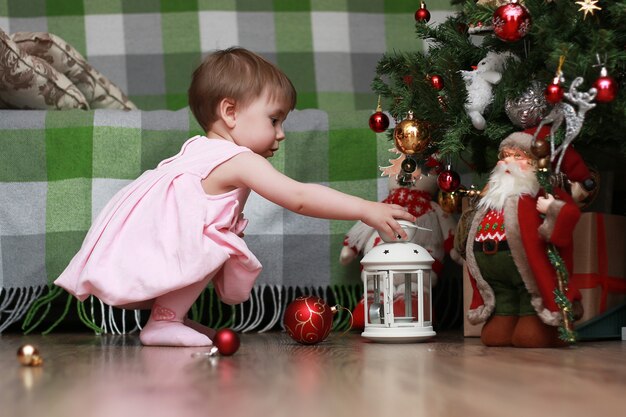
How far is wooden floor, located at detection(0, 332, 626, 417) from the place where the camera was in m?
0.77

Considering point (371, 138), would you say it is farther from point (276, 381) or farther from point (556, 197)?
point (276, 381)

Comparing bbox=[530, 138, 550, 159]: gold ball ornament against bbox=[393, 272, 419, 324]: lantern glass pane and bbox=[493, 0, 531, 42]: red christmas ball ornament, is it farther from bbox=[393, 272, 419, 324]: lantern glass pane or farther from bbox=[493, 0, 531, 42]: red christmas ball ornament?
bbox=[393, 272, 419, 324]: lantern glass pane

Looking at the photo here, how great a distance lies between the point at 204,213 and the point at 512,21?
1.81 ft

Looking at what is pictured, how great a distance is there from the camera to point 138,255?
1.40 metres

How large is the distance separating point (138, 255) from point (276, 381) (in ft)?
1.67

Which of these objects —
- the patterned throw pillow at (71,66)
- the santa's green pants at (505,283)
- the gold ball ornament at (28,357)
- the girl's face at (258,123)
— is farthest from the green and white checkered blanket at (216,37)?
the gold ball ornament at (28,357)

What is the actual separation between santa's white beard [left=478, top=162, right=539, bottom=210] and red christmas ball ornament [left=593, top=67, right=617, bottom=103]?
186 millimetres

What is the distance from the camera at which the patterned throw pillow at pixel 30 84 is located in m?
1.86

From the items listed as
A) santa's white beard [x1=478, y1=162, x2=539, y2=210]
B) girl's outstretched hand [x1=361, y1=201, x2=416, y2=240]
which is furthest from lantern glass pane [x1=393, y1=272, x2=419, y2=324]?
santa's white beard [x1=478, y1=162, x2=539, y2=210]

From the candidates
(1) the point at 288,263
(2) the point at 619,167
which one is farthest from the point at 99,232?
(2) the point at 619,167

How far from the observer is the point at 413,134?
5.04 ft

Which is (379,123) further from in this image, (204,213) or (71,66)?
(71,66)

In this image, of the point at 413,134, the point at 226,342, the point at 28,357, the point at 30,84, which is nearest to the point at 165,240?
the point at 226,342

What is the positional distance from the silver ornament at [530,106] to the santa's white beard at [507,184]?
0.08 metres
